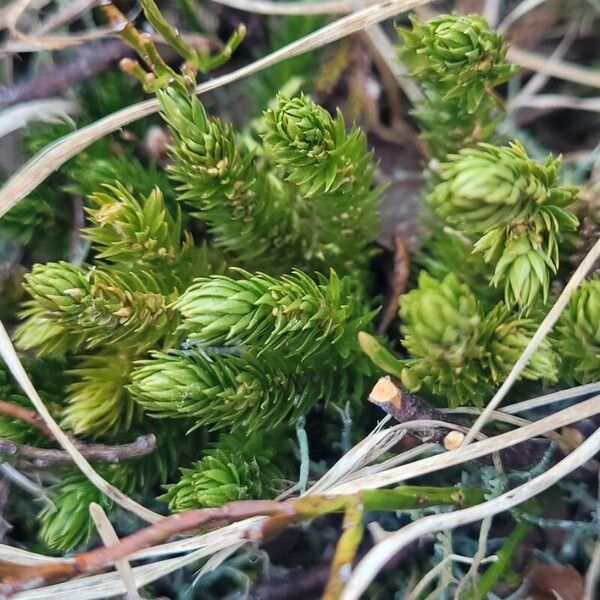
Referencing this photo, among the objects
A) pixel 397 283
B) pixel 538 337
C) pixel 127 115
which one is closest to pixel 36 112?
pixel 127 115

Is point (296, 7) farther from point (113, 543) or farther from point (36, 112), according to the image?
point (113, 543)

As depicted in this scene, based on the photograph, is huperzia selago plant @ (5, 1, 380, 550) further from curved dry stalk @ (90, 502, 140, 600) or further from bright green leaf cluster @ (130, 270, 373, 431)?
curved dry stalk @ (90, 502, 140, 600)

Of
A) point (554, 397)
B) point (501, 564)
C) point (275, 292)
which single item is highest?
point (275, 292)

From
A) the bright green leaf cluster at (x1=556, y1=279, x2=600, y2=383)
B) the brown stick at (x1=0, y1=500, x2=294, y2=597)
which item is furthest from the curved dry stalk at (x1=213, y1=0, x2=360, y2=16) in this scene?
the brown stick at (x1=0, y1=500, x2=294, y2=597)

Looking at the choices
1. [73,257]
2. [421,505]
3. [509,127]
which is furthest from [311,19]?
[421,505]

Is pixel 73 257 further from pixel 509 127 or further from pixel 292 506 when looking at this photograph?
pixel 509 127

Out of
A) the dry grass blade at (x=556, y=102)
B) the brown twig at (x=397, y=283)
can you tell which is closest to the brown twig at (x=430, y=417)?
the brown twig at (x=397, y=283)

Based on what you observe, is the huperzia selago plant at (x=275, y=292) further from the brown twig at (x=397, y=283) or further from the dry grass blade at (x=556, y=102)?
the dry grass blade at (x=556, y=102)
